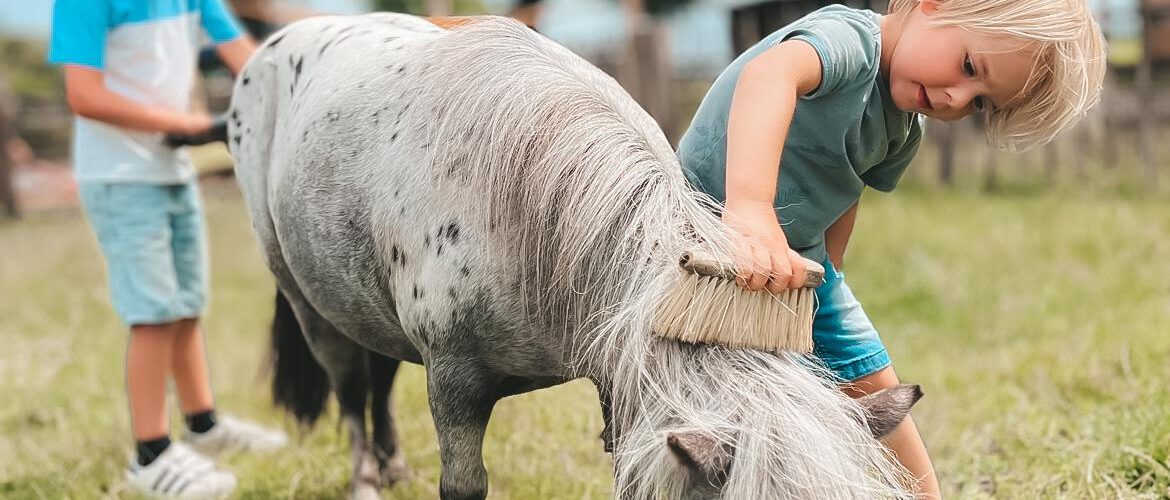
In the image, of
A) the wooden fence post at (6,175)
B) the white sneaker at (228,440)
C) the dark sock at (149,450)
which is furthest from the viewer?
the wooden fence post at (6,175)

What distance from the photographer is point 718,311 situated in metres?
1.67

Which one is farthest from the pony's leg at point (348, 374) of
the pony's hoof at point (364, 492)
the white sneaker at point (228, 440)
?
the white sneaker at point (228, 440)

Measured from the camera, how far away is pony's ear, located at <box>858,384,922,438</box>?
1682 mm

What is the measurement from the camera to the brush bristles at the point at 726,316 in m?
1.67

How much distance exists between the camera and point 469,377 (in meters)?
2.12

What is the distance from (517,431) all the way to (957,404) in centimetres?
158

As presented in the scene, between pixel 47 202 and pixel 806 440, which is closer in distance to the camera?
pixel 806 440

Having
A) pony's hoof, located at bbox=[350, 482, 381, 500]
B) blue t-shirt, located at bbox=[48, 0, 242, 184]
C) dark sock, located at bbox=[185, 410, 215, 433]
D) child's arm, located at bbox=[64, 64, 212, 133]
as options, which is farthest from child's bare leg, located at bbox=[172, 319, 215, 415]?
pony's hoof, located at bbox=[350, 482, 381, 500]

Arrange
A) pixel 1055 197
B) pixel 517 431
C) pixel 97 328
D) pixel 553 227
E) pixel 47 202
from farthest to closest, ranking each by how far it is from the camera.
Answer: pixel 47 202 → pixel 1055 197 → pixel 97 328 → pixel 517 431 → pixel 553 227

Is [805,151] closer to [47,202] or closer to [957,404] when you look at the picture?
[957,404]

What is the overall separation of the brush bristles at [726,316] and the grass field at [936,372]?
4.26 ft

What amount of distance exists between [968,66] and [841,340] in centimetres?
70

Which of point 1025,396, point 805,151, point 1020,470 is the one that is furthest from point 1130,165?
point 805,151

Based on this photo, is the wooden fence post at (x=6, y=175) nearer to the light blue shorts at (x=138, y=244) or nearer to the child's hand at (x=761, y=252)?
the light blue shorts at (x=138, y=244)
